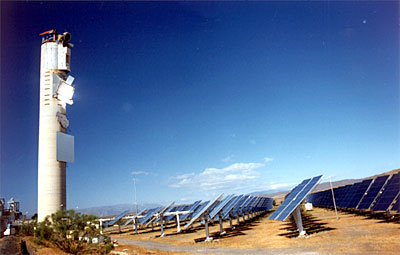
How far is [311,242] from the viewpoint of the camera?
18.0 metres

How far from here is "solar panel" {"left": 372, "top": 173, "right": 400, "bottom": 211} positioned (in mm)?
22069

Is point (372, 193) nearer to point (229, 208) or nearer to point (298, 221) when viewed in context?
point (298, 221)

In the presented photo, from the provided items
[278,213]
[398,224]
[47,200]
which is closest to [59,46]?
[47,200]

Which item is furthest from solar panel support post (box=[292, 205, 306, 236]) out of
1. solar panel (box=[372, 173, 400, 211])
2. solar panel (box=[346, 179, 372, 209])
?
solar panel (box=[346, 179, 372, 209])

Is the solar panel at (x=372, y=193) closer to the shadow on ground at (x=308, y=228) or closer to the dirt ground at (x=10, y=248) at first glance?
the shadow on ground at (x=308, y=228)

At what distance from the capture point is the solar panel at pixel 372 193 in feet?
86.1

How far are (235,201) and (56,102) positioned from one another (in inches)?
895

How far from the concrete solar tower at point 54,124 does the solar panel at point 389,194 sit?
30200 millimetres

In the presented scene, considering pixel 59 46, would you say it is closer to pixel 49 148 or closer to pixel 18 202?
pixel 49 148

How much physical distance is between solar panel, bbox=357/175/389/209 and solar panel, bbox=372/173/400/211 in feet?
5.66

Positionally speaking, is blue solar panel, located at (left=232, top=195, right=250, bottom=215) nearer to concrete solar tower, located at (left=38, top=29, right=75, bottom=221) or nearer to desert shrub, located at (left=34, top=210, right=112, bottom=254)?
desert shrub, located at (left=34, top=210, right=112, bottom=254)

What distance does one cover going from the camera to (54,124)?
105ft

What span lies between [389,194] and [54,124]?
32.7 metres

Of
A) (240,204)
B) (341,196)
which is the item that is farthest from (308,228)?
(341,196)
